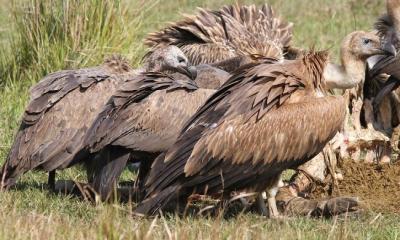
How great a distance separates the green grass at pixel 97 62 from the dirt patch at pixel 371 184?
548 mm

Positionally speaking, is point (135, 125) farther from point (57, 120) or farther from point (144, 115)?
point (57, 120)

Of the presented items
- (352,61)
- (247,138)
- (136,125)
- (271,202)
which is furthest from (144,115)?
(352,61)

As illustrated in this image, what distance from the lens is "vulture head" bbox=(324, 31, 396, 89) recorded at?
8250 millimetres

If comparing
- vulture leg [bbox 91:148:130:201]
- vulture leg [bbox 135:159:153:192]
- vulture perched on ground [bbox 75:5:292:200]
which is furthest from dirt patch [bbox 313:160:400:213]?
vulture leg [bbox 91:148:130:201]

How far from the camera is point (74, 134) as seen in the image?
8500 millimetres

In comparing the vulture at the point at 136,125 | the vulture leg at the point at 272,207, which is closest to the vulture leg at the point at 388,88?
the vulture at the point at 136,125

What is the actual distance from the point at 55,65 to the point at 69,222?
487 cm

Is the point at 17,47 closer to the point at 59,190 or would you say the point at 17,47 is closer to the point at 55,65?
the point at 55,65

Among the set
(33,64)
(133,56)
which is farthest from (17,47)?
(133,56)

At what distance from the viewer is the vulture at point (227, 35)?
1143 cm

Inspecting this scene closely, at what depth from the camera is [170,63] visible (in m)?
9.51

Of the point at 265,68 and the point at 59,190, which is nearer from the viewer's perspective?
the point at 265,68

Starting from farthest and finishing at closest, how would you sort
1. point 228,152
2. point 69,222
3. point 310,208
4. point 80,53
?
1. point 80,53
2. point 310,208
3. point 228,152
4. point 69,222

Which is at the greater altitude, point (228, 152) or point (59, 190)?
point (228, 152)
